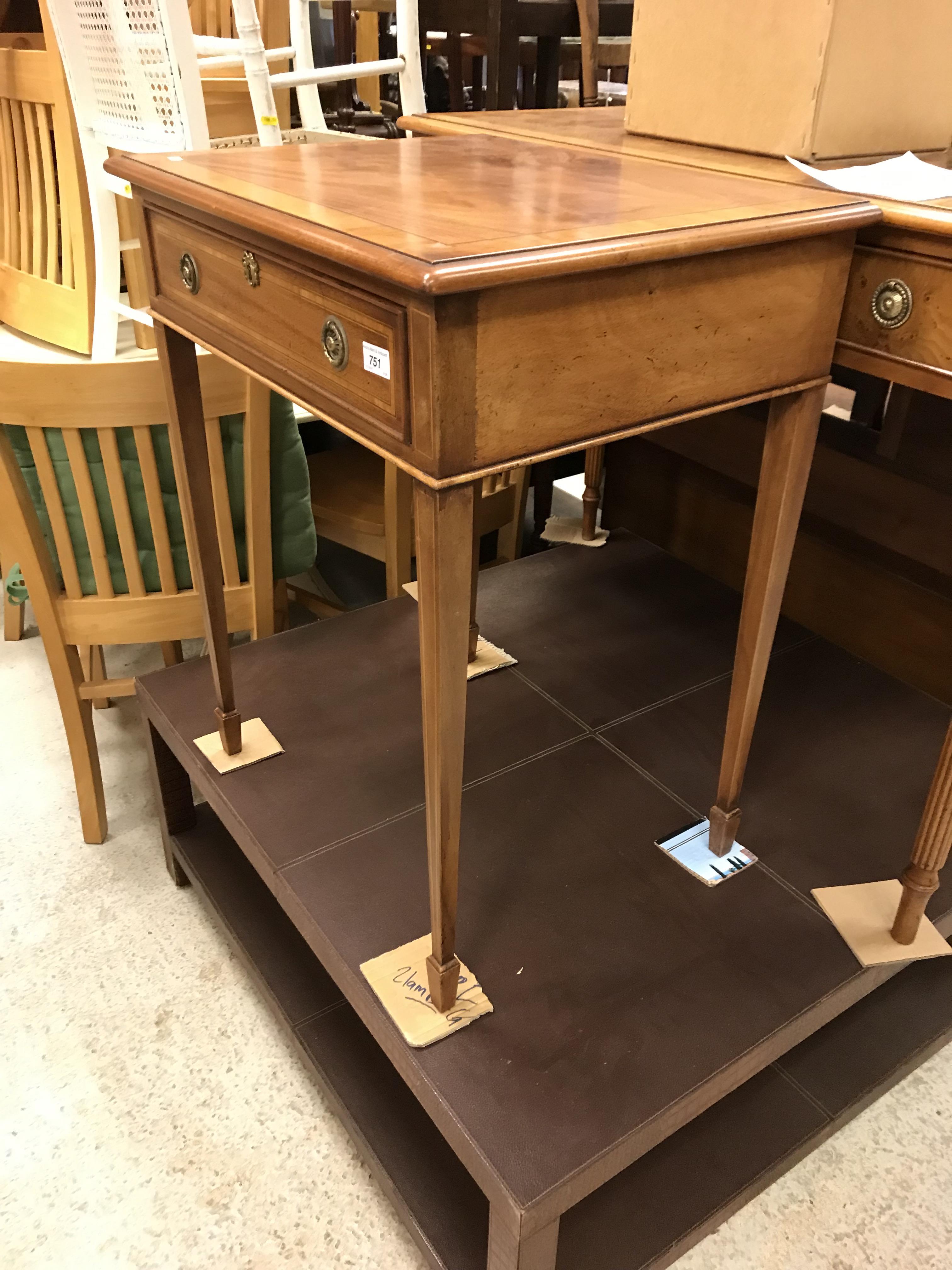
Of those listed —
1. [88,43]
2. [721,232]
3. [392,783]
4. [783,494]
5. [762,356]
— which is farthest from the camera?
[88,43]

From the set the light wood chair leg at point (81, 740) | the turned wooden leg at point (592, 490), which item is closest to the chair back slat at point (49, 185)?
the light wood chair leg at point (81, 740)

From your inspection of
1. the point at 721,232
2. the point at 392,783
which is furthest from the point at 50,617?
the point at 721,232

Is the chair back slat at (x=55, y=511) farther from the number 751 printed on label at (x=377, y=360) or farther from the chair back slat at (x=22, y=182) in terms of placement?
the chair back slat at (x=22, y=182)

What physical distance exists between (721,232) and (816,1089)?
88 cm

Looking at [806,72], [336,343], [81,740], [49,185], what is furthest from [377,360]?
[49,185]

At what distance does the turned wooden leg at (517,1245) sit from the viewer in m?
0.74

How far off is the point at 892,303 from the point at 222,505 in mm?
857

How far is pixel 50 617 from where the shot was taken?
1292 mm

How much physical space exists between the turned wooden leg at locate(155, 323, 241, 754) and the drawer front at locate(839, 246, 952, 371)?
652 mm

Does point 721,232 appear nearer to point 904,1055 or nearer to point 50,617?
point 904,1055

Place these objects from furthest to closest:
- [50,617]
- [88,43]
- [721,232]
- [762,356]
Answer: [88,43] < [50,617] < [762,356] < [721,232]

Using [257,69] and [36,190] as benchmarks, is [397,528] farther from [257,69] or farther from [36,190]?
[36,190]

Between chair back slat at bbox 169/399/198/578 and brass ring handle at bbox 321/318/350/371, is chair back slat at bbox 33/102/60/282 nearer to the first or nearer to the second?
chair back slat at bbox 169/399/198/578

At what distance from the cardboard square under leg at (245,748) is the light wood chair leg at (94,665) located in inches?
14.5
